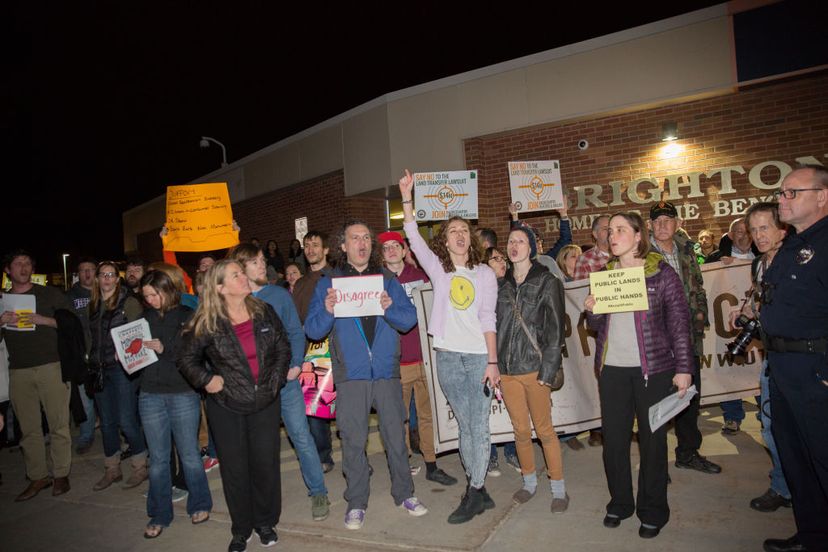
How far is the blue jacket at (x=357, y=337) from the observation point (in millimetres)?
4293

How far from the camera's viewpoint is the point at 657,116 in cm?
955

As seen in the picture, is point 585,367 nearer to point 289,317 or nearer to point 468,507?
point 468,507

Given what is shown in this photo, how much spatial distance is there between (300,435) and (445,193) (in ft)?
13.9

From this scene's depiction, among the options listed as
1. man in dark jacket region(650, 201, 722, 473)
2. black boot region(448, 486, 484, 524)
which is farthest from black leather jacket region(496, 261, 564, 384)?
man in dark jacket region(650, 201, 722, 473)

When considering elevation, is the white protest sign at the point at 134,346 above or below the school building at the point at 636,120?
below

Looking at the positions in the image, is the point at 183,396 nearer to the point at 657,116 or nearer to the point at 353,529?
the point at 353,529

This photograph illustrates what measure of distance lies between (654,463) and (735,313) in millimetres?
1267

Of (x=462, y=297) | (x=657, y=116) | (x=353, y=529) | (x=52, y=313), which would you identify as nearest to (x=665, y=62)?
(x=657, y=116)

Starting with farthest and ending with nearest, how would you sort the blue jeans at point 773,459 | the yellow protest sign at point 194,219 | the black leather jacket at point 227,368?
the yellow protest sign at point 194,219
the blue jeans at point 773,459
the black leather jacket at point 227,368

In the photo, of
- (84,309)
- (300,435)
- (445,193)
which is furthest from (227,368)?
(84,309)

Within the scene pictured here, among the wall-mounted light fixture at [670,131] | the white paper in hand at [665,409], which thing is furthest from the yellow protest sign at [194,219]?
the wall-mounted light fixture at [670,131]

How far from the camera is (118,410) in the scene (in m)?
5.89

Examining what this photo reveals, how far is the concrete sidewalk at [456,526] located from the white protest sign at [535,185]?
3469mm

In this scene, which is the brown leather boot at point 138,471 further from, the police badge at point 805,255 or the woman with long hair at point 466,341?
the police badge at point 805,255
